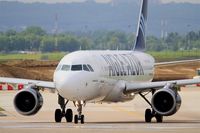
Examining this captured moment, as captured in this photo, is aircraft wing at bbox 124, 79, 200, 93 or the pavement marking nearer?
aircraft wing at bbox 124, 79, 200, 93

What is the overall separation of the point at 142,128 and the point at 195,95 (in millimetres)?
36489

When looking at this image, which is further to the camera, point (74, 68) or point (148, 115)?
point (148, 115)

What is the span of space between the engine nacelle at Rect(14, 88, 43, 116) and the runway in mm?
593

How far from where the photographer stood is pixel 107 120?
4738 centimetres

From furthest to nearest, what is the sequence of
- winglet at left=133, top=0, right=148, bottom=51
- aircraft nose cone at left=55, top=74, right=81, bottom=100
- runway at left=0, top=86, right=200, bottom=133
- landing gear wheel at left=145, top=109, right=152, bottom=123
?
winglet at left=133, top=0, right=148, bottom=51, landing gear wheel at left=145, top=109, right=152, bottom=123, aircraft nose cone at left=55, top=74, right=81, bottom=100, runway at left=0, top=86, right=200, bottom=133

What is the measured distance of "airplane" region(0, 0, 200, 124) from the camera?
4234cm

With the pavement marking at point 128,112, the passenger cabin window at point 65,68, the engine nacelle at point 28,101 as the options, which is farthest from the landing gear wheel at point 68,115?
the pavement marking at point 128,112

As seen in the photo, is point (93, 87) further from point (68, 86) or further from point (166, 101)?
point (166, 101)

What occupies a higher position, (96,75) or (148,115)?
(96,75)

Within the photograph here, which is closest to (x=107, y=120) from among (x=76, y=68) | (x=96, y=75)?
(x=96, y=75)

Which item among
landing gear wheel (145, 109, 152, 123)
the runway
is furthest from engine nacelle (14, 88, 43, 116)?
landing gear wheel (145, 109, 152, 123)

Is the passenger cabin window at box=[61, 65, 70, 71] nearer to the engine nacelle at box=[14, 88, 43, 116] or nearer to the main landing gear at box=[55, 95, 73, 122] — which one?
the engine nacelle at box=[14, 88, 43, 116]

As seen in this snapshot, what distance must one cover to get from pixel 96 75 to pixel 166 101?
11.3 feet

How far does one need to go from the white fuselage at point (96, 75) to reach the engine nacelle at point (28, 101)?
225 cm
